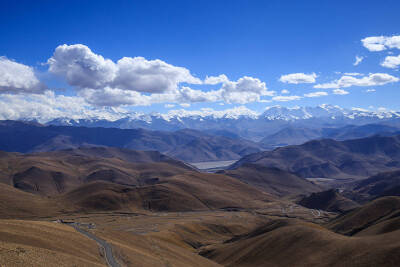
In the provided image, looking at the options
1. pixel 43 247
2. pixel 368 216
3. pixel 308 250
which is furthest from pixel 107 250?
pixel 368 216

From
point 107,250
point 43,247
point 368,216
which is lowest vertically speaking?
point 368,216

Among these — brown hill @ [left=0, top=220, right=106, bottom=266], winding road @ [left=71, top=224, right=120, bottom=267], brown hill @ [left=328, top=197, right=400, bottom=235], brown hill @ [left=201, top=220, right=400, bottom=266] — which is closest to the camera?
brown hill @ [left=0, top=220, right=106, bottom=266]

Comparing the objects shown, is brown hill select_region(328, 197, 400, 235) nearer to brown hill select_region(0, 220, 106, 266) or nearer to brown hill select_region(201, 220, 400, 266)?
brown hill select_region(201, 220, 400, 266)

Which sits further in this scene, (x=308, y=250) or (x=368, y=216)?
(x=368, y=216)

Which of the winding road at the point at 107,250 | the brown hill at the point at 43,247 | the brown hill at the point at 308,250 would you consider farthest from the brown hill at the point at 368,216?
the brown hill at the point at 43,247

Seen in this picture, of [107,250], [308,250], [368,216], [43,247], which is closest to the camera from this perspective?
[43,247]

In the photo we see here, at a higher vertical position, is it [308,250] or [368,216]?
[308,250]

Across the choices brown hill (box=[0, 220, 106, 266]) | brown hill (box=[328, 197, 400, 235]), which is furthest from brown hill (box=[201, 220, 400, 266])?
brown hill (box=[0, 220, 106, 266])

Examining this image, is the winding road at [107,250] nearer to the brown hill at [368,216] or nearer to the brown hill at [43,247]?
the brown hill at [43,247]

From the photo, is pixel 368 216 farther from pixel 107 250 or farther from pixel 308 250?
pixel 107 250
